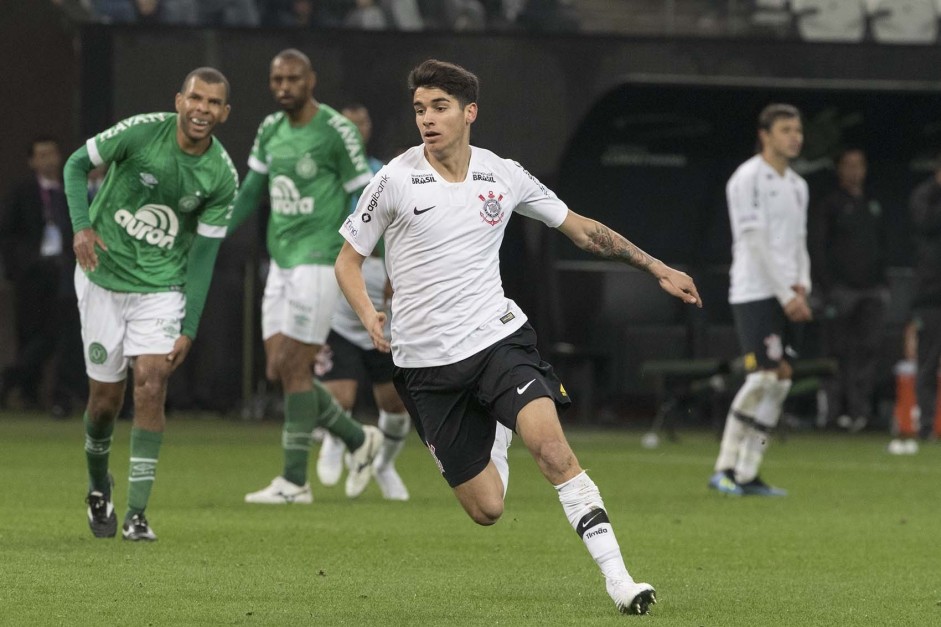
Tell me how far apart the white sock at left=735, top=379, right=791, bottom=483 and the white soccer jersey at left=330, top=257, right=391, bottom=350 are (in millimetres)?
2739

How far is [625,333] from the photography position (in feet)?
71.6

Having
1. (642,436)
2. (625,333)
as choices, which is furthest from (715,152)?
(642,436)

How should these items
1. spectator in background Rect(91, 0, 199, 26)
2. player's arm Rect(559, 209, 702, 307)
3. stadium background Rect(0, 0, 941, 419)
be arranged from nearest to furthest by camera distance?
player's arm Rect(559, 209, 702, 307), spectator in background Rect(91, 0, 199, 26), stadium background Rect(0, 0, 941, 419)

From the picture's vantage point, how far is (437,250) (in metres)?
7.88

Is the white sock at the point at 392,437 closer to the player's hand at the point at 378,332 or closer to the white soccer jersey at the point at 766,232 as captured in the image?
the white soccer jersey at the point at 766,232

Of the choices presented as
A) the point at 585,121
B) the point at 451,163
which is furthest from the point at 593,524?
the point at 585,121

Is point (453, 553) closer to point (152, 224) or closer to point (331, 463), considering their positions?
point (152, 224)

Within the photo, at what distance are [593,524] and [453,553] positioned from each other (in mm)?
2330

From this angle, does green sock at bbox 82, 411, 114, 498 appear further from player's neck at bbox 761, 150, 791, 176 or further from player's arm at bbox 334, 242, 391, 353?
player's neck at bbox 761, 150, 791, 176

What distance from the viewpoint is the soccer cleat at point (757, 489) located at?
13.5m

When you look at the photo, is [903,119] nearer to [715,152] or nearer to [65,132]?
[715,152]

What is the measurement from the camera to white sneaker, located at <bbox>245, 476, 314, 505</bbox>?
12.2 metres

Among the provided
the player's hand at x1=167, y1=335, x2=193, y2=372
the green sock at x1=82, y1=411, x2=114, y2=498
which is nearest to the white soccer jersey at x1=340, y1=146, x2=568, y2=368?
the player's hand at x1=167, y1=335, x2=193, y2=372

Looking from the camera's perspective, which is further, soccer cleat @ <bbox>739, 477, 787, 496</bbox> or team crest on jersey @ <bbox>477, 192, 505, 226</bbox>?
soccer cleat @ <bbox>739, 477, 787, 496</bbox>
